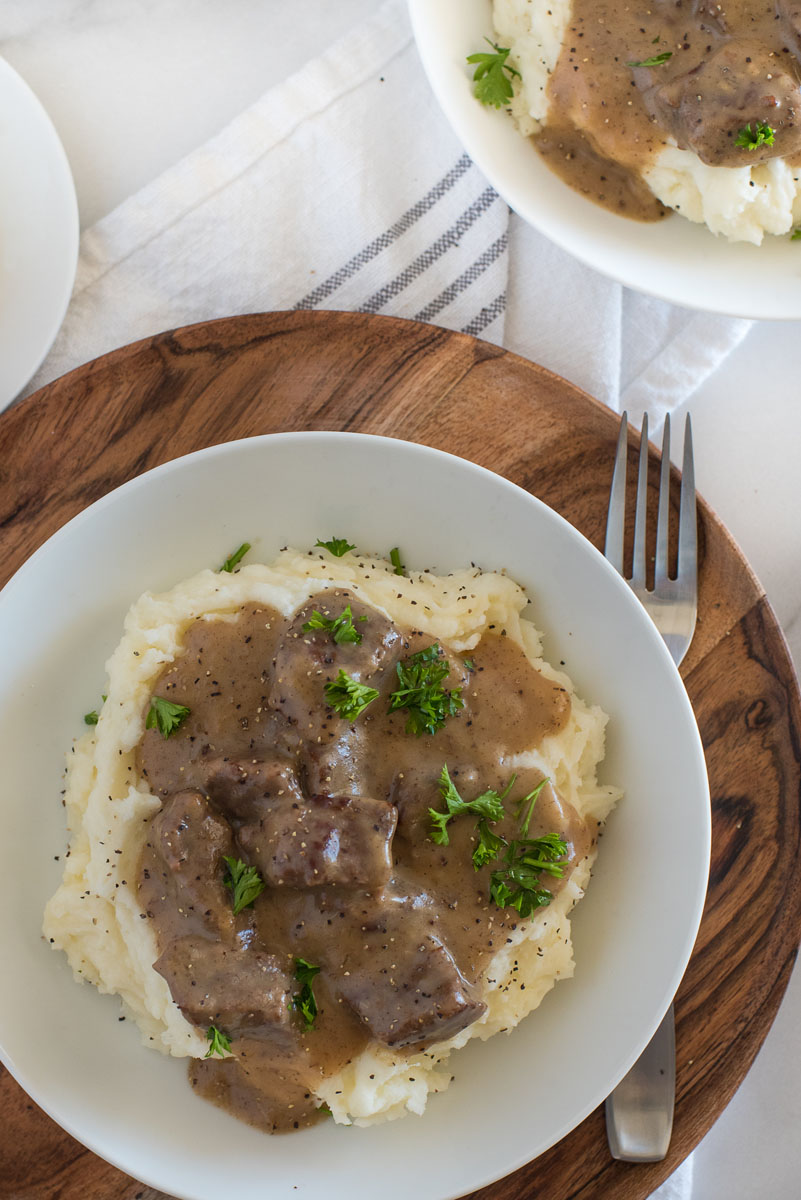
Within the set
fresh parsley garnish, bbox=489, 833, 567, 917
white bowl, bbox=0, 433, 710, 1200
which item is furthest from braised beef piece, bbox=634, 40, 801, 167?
fresh parsley garnish, bbox=489, 833, 567, 917

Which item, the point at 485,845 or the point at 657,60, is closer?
the point at 485,845

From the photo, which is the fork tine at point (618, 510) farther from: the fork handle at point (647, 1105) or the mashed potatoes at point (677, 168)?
the fork handle at point (647, 1105)

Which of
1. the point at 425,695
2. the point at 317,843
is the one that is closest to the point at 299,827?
the point at 317,843

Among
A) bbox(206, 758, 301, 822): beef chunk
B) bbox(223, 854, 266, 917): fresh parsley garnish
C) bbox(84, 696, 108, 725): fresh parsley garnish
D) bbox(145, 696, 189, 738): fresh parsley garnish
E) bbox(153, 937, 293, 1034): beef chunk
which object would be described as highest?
bbox(145, 696, 189, 738): fresh parsley garnish

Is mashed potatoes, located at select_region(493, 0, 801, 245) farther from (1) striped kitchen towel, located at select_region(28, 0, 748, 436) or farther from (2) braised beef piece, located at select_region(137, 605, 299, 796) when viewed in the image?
(2) braised beef piece, located at select_region(137, 605, 299, 796)

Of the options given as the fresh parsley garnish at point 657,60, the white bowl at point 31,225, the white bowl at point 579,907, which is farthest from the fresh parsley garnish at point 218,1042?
the fresh parsley garnish at point 657,60

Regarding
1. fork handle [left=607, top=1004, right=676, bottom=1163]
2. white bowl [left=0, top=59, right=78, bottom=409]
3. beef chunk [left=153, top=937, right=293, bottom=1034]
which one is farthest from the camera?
white bowl [left=0, top=59, right=78, bottom=409]

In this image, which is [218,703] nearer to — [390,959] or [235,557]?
[235,557]

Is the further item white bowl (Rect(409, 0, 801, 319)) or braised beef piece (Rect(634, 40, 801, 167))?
white bowl (Rect(409, 0, 801, 319))
